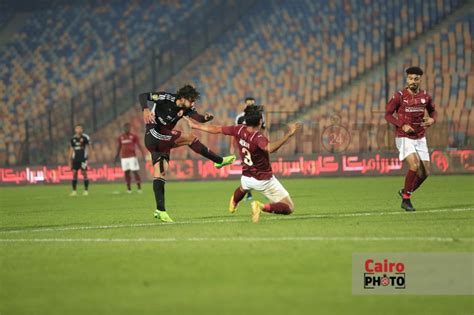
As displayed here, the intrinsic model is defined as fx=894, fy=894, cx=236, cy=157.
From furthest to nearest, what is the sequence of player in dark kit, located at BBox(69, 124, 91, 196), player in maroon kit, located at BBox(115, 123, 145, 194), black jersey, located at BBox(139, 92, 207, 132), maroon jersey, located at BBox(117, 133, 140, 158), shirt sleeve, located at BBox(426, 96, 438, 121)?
maroon jersey, located at BBox(117, 133, 140, 158) < player in maroon kit, located at BBox(115, 123, 145, 194) < player in dark kit, located at BBox(69, 124, 91, 196) < black jersey, located at BBox(139, 92, 207, 132) < shirt sleeve, located at BBox(426, 96, 438, 121)

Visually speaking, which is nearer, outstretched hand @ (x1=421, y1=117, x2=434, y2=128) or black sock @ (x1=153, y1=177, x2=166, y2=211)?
black sock @ (x1=153, y1=177, x2=166, y2=211)

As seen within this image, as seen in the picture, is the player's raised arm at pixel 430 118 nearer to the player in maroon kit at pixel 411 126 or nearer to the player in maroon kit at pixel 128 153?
the player in maroon kit at pixel 411 126

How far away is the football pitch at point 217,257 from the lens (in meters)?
6.52

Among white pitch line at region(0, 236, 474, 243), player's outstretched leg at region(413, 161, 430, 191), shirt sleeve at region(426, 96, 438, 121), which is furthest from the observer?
shirt sleeve at region(426, 96, 438, 121)

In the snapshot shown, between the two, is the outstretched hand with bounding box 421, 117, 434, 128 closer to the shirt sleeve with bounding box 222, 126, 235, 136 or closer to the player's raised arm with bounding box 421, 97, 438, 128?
the player's raised arm with bounding box 421, 97, 438, 128

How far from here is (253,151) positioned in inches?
495

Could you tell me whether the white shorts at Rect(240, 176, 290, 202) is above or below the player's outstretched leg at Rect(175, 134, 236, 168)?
below

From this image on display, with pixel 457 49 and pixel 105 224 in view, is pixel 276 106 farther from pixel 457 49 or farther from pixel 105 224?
pixel 105 224

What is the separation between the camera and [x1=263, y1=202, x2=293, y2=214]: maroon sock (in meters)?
12.4

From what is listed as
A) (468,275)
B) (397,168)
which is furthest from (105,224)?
(397,168)

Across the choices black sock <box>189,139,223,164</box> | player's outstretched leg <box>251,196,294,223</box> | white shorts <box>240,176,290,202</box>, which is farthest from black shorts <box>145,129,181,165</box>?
player's outstretched leg <box>251,196,294,223</box>

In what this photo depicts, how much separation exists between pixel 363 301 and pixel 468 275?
1255 millimetres

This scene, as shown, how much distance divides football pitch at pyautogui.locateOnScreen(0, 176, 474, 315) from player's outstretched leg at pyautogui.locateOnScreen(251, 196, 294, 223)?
17 centimetres

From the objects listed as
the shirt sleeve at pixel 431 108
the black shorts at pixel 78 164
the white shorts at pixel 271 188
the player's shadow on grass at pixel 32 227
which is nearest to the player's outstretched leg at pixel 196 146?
the player's shadow on grass at pixel 32 227
